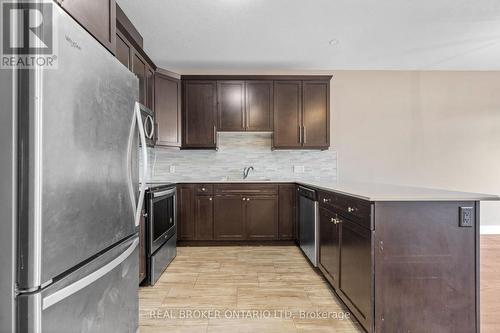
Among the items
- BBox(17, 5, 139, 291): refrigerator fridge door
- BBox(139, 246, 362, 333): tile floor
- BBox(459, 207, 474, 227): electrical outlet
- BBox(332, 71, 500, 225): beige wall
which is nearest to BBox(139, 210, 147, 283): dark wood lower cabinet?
BBox(139, 246, 362, 333): tile floor

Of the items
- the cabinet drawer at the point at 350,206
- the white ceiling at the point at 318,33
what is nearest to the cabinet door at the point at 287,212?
the cabinet drawer at the point at 350,206

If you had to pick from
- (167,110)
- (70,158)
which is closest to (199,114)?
(167,110)

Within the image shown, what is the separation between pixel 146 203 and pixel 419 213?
2.15 metres

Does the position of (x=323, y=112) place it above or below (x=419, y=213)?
above

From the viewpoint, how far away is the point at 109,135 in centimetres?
120

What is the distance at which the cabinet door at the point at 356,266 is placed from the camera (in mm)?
1693

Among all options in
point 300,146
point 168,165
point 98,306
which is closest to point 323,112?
point 300,146

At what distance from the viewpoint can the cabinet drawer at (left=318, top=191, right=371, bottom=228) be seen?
173 cm

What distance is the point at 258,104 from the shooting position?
4.09 meters

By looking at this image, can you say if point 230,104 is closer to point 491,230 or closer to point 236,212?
point 236,212

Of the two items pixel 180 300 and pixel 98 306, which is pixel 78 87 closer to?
pixel 98 306

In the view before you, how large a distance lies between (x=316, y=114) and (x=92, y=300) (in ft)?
12.0

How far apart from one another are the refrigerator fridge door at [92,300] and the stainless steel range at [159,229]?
1027mm

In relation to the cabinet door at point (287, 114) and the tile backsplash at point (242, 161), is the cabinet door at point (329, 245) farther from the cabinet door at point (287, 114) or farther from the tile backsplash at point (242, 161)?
the tile backsplash at point (242, 161)
